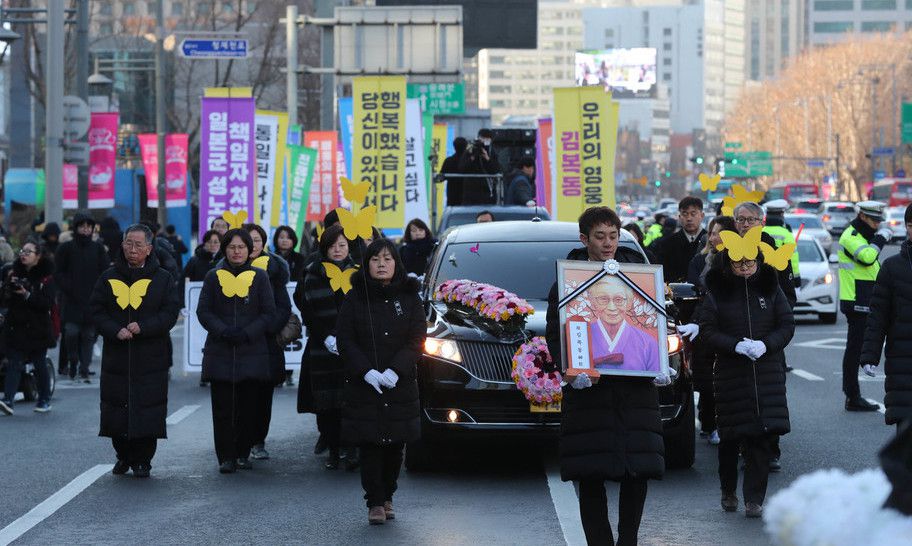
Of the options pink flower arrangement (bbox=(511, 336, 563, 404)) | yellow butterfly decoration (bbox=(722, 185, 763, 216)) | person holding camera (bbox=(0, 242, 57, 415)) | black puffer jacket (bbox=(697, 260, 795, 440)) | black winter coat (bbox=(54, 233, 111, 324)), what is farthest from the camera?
black winter coat (bbox=(54, 233, 111, 324))

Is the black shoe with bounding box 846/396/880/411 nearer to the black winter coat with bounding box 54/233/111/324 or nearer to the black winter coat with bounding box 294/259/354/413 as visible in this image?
the black winter coat with bounding box 294/259/354/413

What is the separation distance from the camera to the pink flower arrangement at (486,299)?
10.6 m

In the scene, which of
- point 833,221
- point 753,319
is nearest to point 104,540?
point 753,319

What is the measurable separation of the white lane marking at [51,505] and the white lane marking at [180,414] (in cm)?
269

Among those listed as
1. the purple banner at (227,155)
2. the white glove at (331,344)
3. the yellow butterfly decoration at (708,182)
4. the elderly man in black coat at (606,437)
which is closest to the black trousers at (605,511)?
the elderly man in black coat at (606,437)

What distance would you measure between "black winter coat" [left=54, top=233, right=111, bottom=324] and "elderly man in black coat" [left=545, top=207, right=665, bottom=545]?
39.0 ft

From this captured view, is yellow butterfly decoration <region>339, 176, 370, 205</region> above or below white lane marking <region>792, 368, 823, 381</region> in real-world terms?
above

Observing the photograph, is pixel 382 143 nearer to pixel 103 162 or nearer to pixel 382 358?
pixel 103 162

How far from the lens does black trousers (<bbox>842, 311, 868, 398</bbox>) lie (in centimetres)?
1419

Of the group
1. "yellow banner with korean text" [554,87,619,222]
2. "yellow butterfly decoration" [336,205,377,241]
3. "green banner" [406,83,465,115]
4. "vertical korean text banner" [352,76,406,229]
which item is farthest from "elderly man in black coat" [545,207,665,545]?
"green banner" [406,83,465,115]

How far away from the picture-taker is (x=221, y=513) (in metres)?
9.62

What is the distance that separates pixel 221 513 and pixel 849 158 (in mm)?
112565

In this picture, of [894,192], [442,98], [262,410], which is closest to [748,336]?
[262,410]

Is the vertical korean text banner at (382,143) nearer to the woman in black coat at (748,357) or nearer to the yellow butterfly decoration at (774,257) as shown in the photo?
the yellow butterfly decoration at (774,257)
